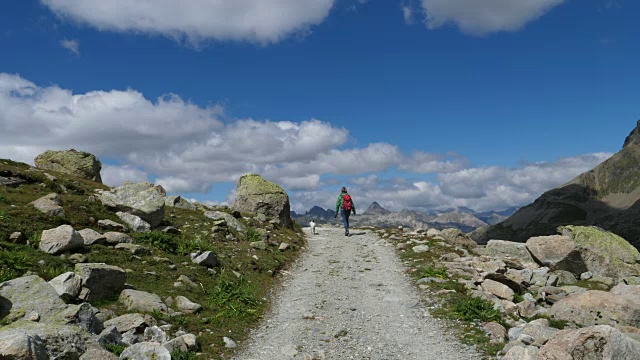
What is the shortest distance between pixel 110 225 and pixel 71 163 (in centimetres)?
3641

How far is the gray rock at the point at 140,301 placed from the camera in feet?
51.4

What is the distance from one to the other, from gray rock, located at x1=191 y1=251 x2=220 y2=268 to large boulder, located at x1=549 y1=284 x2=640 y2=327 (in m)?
16.9

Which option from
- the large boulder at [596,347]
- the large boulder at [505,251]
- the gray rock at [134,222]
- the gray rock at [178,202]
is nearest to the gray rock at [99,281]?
the gray rock at [134,222]

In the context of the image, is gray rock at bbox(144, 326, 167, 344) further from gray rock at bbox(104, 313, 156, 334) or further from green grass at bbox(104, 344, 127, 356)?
green grass at bbox(104, 344, 127, 356)

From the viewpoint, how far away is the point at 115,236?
22.0m

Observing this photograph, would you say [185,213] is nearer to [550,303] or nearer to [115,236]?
[115,236]

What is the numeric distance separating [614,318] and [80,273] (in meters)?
21.2

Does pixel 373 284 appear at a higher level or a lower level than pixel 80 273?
lower

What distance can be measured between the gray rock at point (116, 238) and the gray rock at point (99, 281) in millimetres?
5745

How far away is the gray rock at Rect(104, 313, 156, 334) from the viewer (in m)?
13.6

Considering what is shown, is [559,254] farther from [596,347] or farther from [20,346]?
[20,346]

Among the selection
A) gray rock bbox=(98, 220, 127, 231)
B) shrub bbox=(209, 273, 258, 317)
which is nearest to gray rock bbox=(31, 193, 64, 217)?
gray rock bbox=(98, 220, 127, 231)

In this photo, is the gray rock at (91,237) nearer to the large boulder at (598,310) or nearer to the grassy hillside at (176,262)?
the grassy hillside at (176,262)

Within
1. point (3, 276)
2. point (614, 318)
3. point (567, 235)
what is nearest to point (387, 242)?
point (567, 235)
